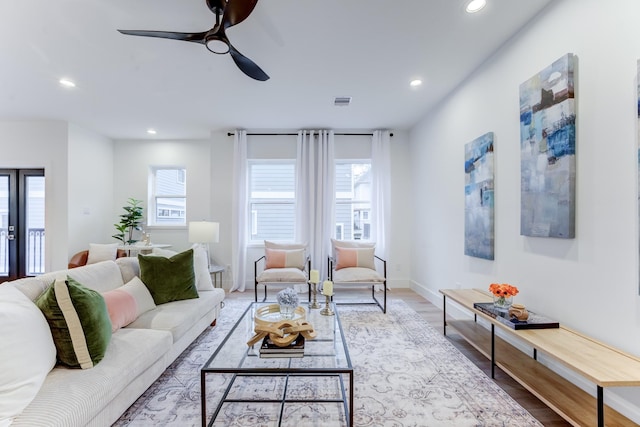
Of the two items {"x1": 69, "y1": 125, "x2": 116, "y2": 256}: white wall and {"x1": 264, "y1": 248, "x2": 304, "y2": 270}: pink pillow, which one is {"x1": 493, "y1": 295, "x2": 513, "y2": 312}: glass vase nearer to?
{"x1": 264, "y1": 248, "x2": 304, "y2": 270}: pink pillow

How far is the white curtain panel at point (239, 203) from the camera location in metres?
5.19

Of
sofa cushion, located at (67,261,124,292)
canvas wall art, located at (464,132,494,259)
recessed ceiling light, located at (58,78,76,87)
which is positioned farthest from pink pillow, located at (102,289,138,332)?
canvas wall art, located at (464,132,494,259)

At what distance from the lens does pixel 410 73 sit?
325 cm

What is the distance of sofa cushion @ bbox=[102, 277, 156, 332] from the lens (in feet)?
7.04

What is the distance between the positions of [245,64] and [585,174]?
2449 millimetres

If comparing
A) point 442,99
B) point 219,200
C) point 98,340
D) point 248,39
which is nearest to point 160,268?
point 98,340

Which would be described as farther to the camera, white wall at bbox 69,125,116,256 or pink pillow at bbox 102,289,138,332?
white wall at bbox 69,125,116,256

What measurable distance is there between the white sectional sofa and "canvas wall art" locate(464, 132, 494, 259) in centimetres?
Answer: 274

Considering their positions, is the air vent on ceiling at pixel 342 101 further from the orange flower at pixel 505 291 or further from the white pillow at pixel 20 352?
the white pillow at pixel 20 352

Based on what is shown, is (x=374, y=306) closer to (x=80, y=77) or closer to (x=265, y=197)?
(x=265, y=197)

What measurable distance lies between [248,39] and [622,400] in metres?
3.49

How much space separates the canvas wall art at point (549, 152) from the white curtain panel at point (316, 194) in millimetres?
3052

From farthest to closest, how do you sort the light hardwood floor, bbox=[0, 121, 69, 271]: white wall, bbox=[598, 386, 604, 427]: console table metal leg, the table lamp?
bbox=[0, 121, 69, 271]: white wall → the table lamp → the light hardwood floor → bbox=[598, 386, 604, 427]: console table metal leg

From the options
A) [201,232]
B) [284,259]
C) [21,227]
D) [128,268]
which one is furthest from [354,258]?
[21,227]
